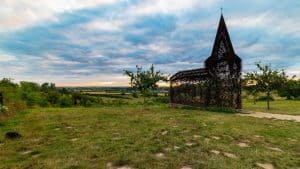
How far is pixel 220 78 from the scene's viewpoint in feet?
90.9

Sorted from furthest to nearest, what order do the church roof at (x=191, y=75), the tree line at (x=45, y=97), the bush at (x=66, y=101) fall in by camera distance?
1. the bush at (x=66, y=101)
2. the tree line at (x=45, y=97)
3. the church roof at (x=191, y=75)

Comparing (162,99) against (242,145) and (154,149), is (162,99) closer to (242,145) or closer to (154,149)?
(242,145)

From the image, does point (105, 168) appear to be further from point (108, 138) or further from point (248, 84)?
point (248, 84)

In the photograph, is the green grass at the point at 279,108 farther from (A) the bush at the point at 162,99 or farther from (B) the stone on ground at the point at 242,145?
(B) the stone on ground at the point at 242,145

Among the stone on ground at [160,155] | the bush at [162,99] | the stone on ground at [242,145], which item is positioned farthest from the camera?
the bush at [162,99]

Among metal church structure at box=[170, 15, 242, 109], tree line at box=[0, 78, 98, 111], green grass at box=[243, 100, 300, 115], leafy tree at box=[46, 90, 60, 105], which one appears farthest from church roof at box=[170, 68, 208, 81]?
leafy tree at box=[46, 90, 60, 105]

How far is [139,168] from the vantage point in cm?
718

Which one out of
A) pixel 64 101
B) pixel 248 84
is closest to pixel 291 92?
pixel 248 84

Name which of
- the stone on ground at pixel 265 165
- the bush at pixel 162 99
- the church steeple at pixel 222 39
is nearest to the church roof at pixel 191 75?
the church steeple at pixel 222 39

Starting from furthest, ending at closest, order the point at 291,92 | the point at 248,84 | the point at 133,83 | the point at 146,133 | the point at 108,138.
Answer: the point at 291,92, the point at 133,83, the point at 248,84, the point at 146,133, the point at 108,138

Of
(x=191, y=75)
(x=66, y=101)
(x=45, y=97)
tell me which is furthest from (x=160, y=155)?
(x=66, y=101)

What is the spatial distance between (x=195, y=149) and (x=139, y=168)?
100 inches

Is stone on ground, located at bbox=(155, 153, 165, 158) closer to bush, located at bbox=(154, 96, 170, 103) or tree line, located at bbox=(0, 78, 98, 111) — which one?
tree line, located at bbox=(0, 78, 98, 111)

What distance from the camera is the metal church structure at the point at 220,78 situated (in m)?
26.5
